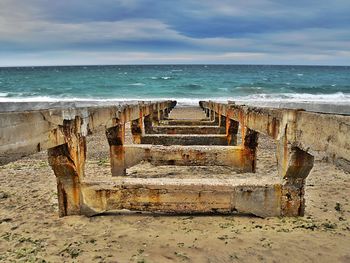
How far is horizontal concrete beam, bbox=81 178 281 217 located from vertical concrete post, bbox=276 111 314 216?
0.12 m

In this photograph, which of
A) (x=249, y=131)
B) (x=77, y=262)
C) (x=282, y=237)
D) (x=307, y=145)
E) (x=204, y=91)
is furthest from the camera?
(x=204, y=91)

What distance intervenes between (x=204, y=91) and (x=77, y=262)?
39879 mm

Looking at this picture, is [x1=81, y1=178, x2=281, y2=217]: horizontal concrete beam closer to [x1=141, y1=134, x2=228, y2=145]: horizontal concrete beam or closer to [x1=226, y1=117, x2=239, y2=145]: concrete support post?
[x1=141, y1=134, x2=228, y2=145]: horizontal concrete beam

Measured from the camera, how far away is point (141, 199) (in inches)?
153

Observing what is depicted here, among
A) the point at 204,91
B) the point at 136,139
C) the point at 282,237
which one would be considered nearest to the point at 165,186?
the point at 282,237

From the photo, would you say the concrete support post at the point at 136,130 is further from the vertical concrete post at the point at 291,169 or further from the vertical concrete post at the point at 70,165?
the vertical concrete post at the point at 291,169

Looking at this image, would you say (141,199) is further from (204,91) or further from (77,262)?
(204,91)

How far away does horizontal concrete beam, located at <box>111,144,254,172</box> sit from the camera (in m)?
5.37

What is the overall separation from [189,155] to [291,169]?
206 cm

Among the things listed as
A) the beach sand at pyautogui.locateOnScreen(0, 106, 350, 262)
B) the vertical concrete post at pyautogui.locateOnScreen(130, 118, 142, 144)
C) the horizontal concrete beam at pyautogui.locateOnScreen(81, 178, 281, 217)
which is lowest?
the beach sand at pyautogui.locateOnScreen(0, 106, 350, 262)

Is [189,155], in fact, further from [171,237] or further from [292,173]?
[292,173]

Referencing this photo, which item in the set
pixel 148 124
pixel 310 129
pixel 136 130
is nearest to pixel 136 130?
pixel 136 130

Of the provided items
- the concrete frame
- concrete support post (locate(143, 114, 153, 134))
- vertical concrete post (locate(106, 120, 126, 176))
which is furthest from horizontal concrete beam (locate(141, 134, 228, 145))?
the concrete frame

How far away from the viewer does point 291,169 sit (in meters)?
3.57
